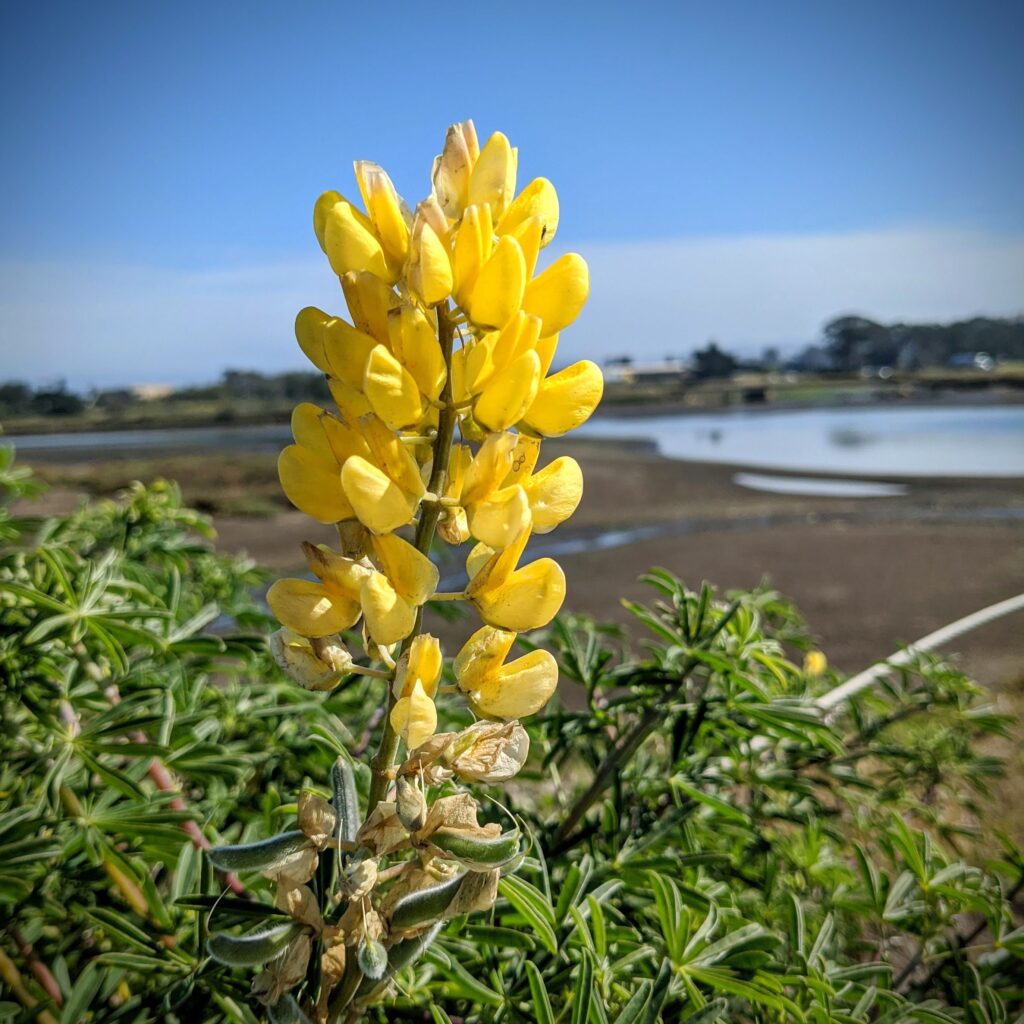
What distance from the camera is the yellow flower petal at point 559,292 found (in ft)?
2.65

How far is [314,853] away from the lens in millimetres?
Answer: 731

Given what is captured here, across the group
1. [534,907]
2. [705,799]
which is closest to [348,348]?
[534,907]

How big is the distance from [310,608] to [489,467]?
23 centimetres

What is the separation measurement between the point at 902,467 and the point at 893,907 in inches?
905

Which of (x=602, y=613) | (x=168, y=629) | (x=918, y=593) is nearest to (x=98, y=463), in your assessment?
(x=602, y=613)

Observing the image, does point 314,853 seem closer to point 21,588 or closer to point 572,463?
point 572,463

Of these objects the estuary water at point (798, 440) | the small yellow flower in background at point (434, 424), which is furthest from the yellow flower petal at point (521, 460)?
the estuary water at point (798, 440)

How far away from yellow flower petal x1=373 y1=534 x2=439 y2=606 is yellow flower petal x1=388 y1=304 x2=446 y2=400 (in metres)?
0.15

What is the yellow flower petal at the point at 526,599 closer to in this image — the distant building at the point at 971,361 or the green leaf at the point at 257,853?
the green leaf at the point at 257,853

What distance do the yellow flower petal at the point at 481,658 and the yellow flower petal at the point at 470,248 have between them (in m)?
0.35

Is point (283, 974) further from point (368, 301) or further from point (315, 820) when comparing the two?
point (368, 301)

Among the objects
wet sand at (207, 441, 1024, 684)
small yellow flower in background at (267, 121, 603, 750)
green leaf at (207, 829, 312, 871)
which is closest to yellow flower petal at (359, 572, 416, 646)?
small yellow flower in background at (267, 121, 603, 750)

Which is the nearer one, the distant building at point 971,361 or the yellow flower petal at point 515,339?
the yellow flower petal at point 515,339

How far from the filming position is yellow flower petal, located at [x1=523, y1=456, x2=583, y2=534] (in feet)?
2.66
